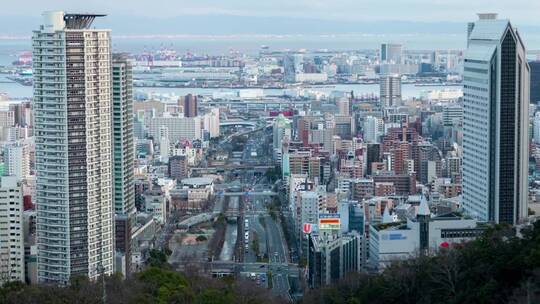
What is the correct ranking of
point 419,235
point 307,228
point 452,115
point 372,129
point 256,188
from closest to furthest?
point 419,235 < point 307,228 < point 256,188 < point 372,129 < point 452,115

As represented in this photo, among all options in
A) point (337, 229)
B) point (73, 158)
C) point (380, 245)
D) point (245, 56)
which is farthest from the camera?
point (245, 56)

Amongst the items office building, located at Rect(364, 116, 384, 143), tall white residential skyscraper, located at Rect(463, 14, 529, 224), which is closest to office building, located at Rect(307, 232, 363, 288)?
tall white residential skyscraper, located at Rect(463, 14, 529, 224)

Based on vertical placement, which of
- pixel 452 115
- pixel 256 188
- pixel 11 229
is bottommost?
pixel 256 188

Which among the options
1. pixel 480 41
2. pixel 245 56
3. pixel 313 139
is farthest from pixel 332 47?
pixel 480 41

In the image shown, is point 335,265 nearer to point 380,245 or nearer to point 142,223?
point 380,245

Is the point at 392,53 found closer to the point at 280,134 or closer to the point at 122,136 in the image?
the point at 280,134

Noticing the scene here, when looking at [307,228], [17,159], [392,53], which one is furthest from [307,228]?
[392,53]

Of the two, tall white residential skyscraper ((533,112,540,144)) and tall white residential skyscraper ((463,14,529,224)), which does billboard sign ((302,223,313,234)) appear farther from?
tall white residential skyscraper ((533,112,540,144))
